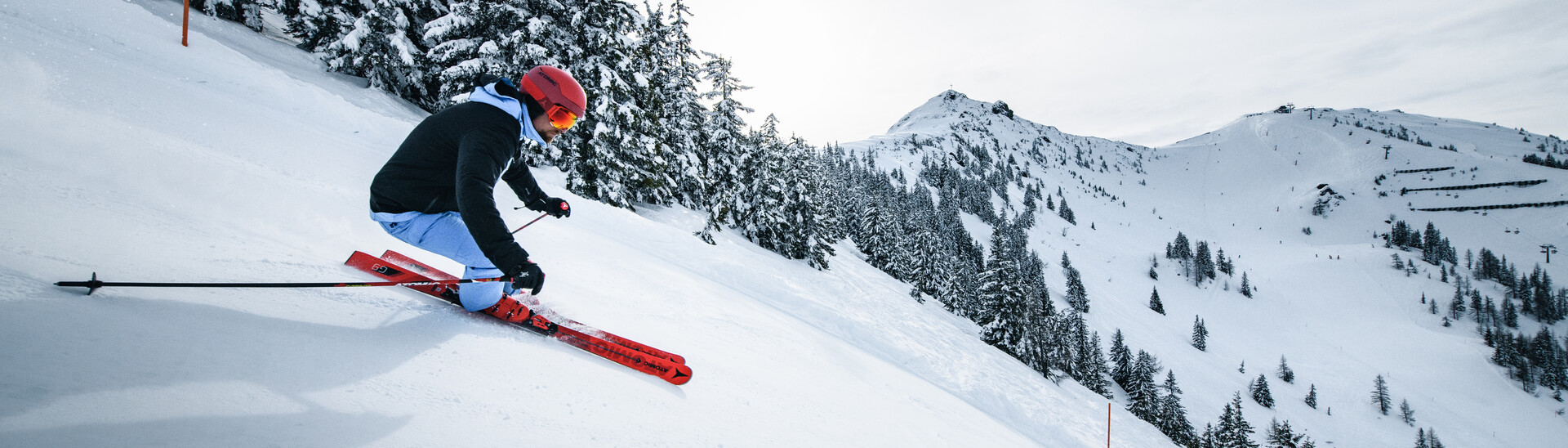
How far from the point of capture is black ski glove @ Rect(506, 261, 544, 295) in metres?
3.10

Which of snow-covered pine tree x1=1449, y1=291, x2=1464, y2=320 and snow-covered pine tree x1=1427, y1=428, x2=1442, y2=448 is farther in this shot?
snow-covered pine tree x1=1449, y1=291, x2=1464, y2=320

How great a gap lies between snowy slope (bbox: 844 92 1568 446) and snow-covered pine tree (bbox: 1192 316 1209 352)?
1.49 m

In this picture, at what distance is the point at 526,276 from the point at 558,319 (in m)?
1.54

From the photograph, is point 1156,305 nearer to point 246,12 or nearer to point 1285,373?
point 1285,373

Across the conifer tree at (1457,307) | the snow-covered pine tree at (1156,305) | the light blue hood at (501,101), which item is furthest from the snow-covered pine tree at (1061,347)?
the conifer tree at (1457,307)

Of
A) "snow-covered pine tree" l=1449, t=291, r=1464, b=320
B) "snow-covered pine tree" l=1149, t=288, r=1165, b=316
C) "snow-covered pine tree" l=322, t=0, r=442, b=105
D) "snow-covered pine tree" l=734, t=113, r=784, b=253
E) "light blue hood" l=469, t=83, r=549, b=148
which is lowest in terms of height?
"snow-covered pine tree" l=1149, t=288, r=1165, b=316

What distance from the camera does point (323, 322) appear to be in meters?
3.15

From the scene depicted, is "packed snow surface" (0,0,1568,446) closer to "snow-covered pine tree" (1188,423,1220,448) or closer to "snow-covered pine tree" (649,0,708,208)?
"snow-covered pine tree" (649,0,708,208)

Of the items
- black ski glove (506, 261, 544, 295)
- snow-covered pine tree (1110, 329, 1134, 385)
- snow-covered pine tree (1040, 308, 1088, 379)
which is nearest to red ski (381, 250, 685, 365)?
black ski glove (506, 261, 544, 295)

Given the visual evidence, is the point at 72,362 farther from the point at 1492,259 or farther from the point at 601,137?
the point at 1492,259

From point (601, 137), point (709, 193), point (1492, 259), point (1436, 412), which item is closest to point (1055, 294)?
point (1436, 412)

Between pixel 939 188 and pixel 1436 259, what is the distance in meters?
121

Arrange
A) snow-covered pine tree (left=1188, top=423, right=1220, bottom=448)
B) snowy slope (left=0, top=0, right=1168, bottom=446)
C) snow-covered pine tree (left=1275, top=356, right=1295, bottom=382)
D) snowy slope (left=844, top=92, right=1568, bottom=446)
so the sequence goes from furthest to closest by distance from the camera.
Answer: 1. snow-covered pine tree (left=1275, top=356, right=1295, bottom=382)
2. snowy slope (left=844, top=92, right=1568, bottom=446)
3. snow-covered pine tree (left=1188, top=423, right=1220, bottom=448)
4. snowy slope (left=0, top=0, right=1168, bottom=446)

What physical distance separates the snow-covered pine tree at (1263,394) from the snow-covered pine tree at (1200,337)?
40.2 feet
